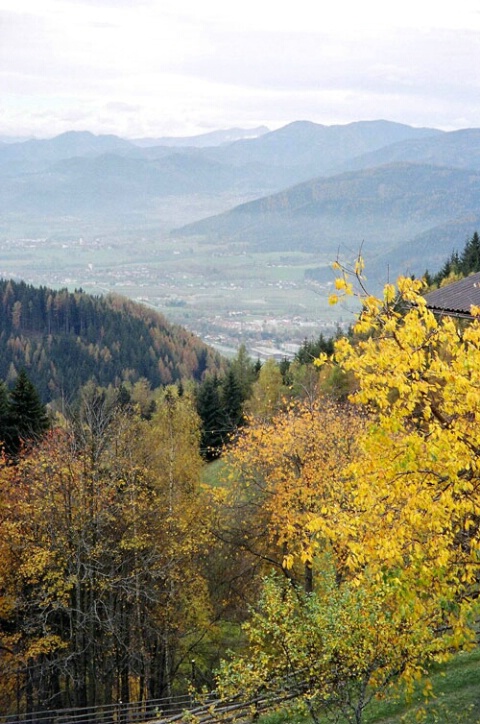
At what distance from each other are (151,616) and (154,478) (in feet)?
22.0

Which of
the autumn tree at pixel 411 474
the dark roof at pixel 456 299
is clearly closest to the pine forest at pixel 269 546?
the autumn tree at pixel 411 474

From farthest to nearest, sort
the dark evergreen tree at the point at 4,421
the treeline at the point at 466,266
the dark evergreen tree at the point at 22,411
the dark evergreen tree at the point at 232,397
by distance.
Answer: the treeline at the point at 466,266 < the dark evergreen tree at the point at 232,397 < the dark evergreen tree at the point at 22,411 < the dark evergreen tree at the point at 4,421

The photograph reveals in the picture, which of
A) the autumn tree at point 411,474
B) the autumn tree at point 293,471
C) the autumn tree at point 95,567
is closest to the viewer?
the autumn tree at point 411,474

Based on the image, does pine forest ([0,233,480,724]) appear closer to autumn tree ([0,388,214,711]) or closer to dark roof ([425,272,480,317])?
autumn tree ([0,388,214,711])

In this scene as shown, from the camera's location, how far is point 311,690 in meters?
13.9

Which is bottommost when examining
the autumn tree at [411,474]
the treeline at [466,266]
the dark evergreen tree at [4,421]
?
the dark evergreen tree at [4,421]

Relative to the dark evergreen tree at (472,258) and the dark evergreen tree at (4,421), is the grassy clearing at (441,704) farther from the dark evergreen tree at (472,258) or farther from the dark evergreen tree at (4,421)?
the dark evergreen tree at (472,258)

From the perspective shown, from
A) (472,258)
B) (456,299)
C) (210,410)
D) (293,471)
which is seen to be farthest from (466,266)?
(293,471)

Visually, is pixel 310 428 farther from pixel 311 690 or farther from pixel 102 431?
pixel 311 690

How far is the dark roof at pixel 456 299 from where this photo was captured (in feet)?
102

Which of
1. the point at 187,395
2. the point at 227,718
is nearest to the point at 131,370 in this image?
the point at 187,395

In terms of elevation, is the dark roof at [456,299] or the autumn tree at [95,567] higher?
the dark roof at [456,299]

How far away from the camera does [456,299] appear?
32.7 m

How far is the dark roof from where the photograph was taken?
31047 millimetres
